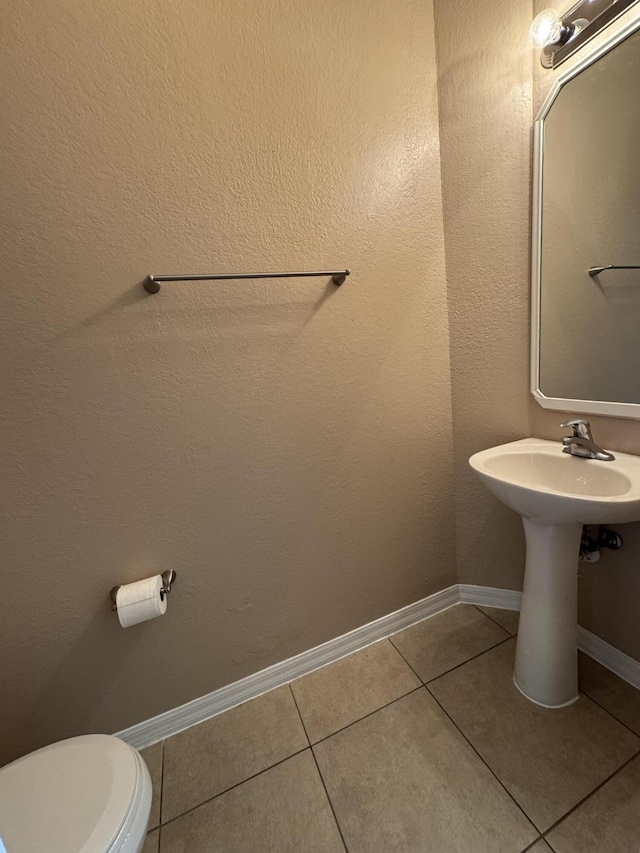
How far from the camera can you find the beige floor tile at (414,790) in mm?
849

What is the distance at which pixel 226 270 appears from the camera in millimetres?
1008

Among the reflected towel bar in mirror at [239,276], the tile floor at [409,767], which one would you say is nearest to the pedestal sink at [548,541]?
the tile floor at [409,767]

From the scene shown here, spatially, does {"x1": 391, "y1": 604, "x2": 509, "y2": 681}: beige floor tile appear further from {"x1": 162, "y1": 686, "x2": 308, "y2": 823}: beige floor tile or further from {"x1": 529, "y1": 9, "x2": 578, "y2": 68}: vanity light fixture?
{"x1": 529, "y1": 9, "x2": 578, "y2": 68}: vanity light fixture

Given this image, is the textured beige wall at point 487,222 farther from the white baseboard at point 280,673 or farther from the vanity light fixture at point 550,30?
the white baseboard at point 280,673

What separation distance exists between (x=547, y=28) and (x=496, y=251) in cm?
56

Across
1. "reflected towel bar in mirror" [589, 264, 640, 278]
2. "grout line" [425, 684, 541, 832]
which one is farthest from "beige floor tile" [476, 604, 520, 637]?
"reflected towel bar in mirror" [589, 264, 640, 278]

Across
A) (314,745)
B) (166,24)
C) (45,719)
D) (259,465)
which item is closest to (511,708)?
(314,745)

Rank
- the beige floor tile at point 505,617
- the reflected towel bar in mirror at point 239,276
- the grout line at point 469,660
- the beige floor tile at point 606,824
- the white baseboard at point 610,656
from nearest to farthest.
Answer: the beige floor tile at point 606,824 → the reflected towel bar in mirror at point 239,276 → the white baseboard at point 610,656 → the grout line at point 469,660 → the beige floor tile at point 505,617

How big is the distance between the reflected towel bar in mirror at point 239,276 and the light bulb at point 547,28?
814mm

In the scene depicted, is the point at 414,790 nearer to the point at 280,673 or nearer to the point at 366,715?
the point at 366,715

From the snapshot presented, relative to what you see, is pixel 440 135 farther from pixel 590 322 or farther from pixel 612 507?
pixel 612 507

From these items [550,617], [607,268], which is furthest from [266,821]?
[607,268]

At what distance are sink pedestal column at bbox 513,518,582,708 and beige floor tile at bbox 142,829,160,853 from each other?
1.17 m

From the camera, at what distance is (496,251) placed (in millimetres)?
1201
